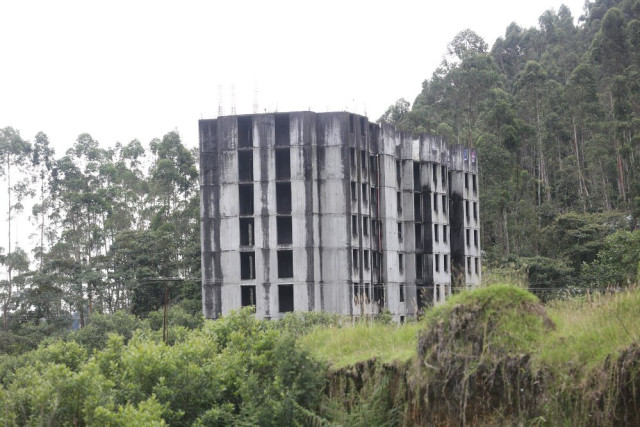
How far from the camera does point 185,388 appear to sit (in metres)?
21.1

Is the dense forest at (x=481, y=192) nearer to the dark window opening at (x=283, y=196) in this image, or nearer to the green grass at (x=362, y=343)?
the dark window opening at (x=283, y=196)

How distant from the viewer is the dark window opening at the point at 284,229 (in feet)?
160

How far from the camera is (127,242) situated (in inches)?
2557

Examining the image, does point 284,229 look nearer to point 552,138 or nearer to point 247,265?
point 247,265

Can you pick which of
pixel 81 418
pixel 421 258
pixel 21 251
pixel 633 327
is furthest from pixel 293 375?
pixel 21 251

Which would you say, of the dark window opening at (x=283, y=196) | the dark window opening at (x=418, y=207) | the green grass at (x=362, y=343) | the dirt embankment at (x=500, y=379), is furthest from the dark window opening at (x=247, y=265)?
the dirt embankment at (x=500, y=379)

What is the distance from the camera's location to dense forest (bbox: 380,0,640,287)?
6116cm

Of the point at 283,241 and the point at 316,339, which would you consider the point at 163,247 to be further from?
the point at 316,339

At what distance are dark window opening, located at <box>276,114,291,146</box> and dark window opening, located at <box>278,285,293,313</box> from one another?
7.79m

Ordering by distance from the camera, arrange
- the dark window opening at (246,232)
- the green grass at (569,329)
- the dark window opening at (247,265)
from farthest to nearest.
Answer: the dark window opening at (246,232) < the dark window opening at (247,265) < the green grass at (569,329)

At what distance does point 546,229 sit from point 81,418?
4846 centimetres

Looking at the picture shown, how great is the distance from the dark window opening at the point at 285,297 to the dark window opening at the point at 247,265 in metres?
1.67

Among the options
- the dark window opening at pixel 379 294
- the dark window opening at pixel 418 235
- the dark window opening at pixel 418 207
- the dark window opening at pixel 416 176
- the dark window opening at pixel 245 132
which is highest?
the dark window opening at pixel 245 132

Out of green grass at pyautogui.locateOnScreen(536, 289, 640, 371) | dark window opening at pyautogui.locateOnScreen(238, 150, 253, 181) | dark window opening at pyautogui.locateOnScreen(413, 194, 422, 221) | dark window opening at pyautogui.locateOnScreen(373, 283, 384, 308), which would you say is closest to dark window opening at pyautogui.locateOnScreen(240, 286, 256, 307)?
dark window opening at pyautogui.locateOnScreen(238, 150, 253, 181)
